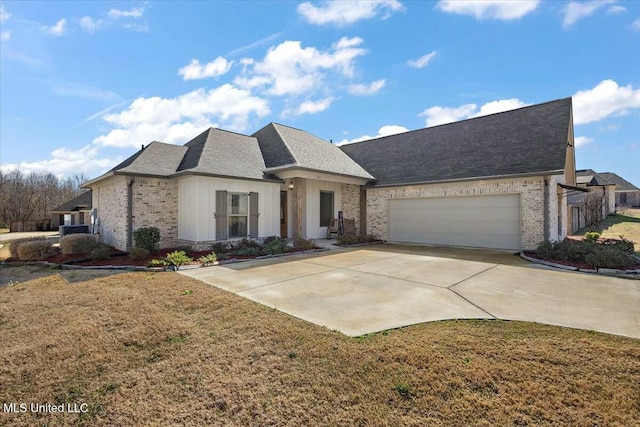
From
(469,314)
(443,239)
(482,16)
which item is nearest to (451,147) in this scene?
(443,239)

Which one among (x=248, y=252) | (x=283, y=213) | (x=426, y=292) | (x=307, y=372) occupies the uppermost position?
(x=283, y=213)

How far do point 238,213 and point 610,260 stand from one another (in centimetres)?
1145

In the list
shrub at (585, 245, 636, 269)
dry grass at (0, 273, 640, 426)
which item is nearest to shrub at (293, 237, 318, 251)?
dry grass at (0, 273, 640, 426)

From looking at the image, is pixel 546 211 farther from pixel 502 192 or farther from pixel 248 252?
pixel 248 252

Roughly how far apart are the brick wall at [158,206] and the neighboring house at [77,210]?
17121 millimetres

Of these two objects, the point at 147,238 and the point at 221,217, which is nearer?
the point at 147,238

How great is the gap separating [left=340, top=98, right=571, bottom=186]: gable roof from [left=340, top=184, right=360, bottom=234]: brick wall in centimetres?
145

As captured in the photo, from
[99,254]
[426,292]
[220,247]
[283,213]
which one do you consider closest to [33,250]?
[99,254]

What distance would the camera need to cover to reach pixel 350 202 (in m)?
16.5

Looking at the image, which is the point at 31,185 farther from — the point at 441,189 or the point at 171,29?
the point at 441,189

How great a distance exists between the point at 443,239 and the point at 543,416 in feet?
37.3

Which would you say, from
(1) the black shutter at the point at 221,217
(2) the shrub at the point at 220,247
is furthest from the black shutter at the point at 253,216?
(2) the shrub at the point at 220,247

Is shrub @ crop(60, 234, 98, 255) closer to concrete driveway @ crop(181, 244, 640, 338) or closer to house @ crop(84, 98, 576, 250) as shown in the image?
house @ crop(84, 98, 576, 250)

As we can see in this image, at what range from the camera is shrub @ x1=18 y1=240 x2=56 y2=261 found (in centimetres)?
1049
